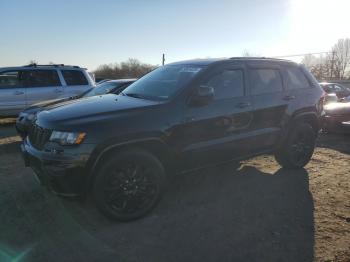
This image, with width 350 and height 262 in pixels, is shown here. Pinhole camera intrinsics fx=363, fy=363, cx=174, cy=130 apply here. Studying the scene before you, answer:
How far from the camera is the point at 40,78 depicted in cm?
1161

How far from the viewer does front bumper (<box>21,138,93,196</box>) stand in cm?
378

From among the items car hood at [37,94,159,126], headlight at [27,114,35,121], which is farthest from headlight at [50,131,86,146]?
headlight at [27,114,35,121]

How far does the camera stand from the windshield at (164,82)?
185 inches

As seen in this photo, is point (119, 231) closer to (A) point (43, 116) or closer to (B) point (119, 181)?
(B) point (119, 181)

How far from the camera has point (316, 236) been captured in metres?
3.87

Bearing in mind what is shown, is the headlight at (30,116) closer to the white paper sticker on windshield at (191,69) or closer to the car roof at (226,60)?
the car roof at (226,60)

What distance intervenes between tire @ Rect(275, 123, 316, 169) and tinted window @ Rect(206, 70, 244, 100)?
4.50 feet

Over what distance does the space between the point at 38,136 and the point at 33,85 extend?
26.3 feet

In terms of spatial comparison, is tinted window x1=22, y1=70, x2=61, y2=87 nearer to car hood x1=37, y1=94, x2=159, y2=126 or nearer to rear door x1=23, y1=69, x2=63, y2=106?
rear door x1=23, y1=69, x2=63, y2=106

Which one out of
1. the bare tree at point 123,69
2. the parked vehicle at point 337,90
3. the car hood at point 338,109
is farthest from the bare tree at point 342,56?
the car hood at point 338,109

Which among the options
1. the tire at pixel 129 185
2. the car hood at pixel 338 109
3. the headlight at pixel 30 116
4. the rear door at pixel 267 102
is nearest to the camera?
the tire at pixel 129 185

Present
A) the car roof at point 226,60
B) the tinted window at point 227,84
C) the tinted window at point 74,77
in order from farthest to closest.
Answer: the tinted window at point 74,77 → the car roof at point 226,60 → the tinted window at point 227,84

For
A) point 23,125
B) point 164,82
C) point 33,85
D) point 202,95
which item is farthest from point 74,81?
point 202,95

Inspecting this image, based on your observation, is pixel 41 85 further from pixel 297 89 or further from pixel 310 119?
pixel 310 119
